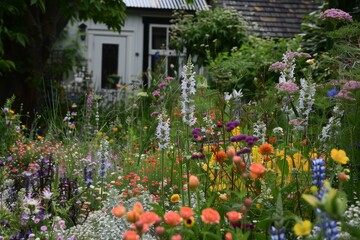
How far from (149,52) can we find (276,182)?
15440 mm

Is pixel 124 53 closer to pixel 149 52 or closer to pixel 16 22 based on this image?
pixel 149 52

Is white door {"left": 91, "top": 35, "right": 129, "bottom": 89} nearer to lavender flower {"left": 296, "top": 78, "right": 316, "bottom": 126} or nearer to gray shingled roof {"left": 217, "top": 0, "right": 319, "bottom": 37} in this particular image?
gray shingled roof {"left": 217, "top": 0, "right": 319, "bottom": 37}

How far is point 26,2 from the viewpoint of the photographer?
33.4ft

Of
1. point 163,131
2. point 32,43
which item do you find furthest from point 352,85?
point 32,43

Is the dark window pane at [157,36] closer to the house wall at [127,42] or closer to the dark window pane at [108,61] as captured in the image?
the house wall at [127,42]

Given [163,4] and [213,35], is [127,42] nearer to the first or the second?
[163,4]

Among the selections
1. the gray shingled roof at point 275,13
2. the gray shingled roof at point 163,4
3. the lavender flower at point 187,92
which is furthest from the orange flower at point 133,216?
the gray shingled roof at point 163,4

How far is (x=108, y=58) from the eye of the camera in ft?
61.9

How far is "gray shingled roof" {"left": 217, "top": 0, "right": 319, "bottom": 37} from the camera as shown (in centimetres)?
1773

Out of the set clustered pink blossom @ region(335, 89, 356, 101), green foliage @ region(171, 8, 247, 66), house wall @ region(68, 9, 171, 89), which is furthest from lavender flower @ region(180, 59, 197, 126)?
house wall @ region(68, 9, 171, 89)

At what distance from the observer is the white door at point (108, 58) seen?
18.7m

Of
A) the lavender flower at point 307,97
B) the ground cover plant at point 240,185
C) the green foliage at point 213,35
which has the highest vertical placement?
the green foliage at point 213,35

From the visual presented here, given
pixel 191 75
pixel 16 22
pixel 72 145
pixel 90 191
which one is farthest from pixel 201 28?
pixel 191 75

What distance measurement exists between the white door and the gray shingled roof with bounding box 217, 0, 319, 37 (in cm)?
289
